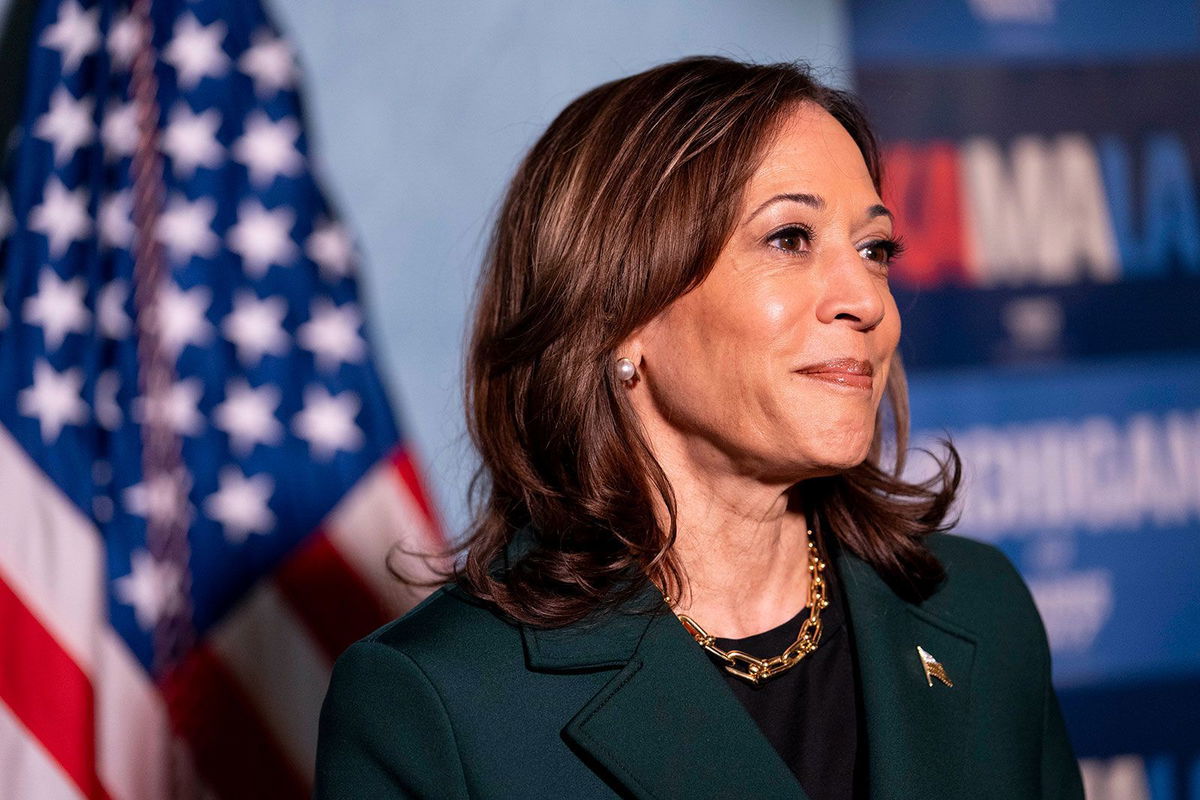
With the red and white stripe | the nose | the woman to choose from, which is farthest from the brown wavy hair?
the red and white stripe

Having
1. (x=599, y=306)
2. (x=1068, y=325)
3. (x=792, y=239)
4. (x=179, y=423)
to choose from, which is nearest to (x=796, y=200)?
(x=792, y=239)

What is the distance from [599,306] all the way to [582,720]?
1.63ft

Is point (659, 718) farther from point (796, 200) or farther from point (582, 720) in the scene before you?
point (796, 200)

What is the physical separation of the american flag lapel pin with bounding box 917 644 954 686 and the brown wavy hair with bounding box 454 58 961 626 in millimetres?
98

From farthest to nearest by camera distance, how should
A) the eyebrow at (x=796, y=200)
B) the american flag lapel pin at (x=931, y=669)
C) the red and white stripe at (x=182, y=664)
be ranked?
the red and white stripe at (x=182, y=664), the american flag lapel pin at (x=931, y=669), the eyebrow at (x=796, y=200)

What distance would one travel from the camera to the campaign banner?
2.82 metres

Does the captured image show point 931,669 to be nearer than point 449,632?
No

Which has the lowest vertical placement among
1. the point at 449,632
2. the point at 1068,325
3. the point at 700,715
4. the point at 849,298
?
the point at 1068,325

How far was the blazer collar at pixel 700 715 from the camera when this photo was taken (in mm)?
1293

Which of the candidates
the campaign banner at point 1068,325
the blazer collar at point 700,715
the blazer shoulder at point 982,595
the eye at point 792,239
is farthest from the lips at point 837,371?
the campaign banner at point 1068,325

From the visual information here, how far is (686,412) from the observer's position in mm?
1439

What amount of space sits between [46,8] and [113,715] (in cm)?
132

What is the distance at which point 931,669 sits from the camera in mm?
1519

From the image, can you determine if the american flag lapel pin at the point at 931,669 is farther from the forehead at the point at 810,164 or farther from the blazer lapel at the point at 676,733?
the forehead at the point at 810,164
